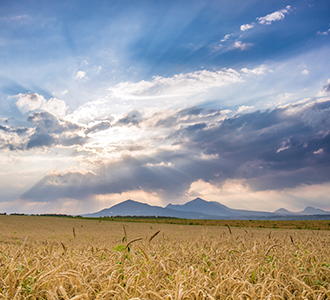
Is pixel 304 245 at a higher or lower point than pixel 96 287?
lower

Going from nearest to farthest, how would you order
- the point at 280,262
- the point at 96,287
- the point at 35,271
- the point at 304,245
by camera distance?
1. the point at 96,287
2. the point at 35,271
3. the point at 280,262
4. the point at 304,245

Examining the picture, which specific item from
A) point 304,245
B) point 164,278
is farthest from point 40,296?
point 304,245

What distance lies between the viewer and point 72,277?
2.97m

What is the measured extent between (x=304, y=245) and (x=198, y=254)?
13.6 feet

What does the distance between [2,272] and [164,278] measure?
270 cm

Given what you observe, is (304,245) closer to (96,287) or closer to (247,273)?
(247,273)

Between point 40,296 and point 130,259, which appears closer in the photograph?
point 40,296

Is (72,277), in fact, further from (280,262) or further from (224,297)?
(280,262)

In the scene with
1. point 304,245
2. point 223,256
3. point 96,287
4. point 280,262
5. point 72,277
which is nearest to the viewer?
point 72,277

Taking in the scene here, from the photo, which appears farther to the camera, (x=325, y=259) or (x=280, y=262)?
(x=325, y=259)

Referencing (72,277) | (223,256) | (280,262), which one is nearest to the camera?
(72,277)

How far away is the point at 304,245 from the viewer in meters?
7.70

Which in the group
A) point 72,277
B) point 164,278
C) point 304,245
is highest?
point 72,277

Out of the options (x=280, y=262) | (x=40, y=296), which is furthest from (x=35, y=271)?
(x=280, y=262)
